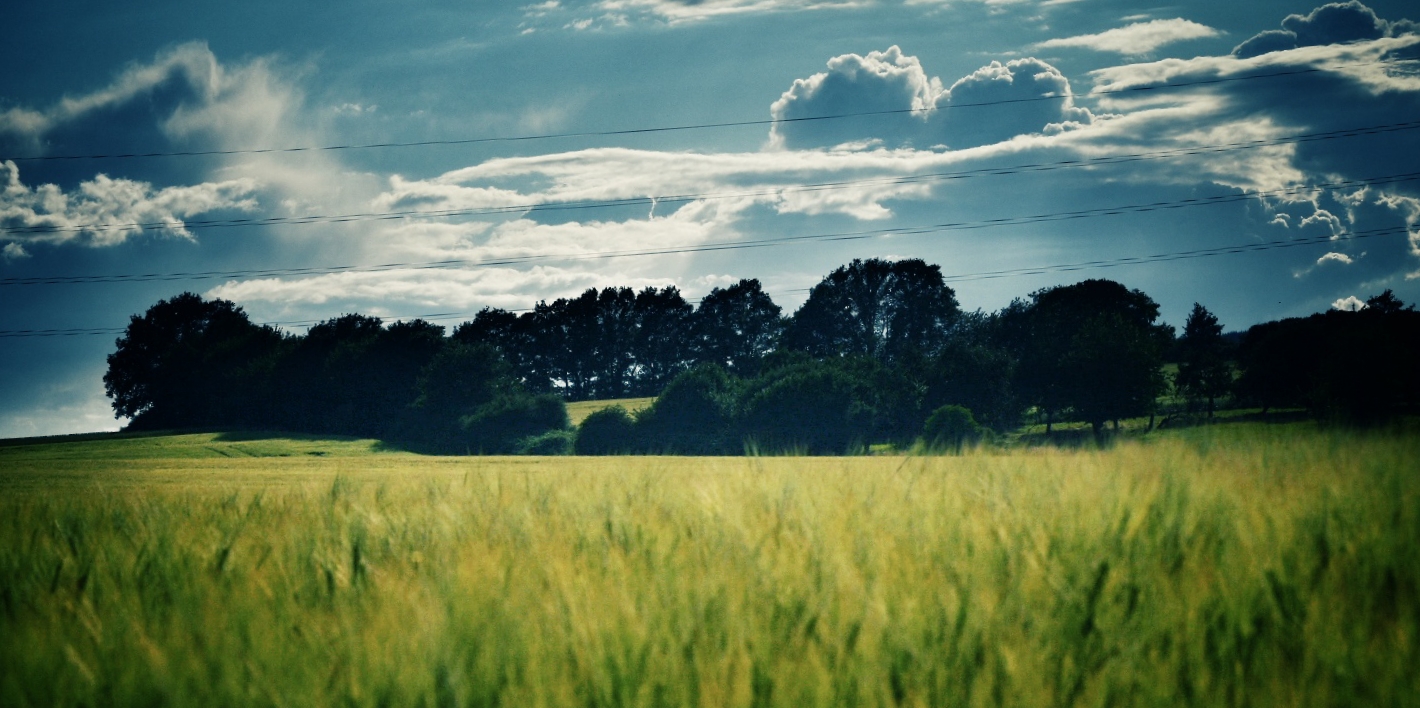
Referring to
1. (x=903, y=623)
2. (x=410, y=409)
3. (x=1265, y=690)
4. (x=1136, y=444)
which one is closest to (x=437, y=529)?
(x=903, y=623)

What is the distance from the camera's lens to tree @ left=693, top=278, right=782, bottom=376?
86375 millimetres

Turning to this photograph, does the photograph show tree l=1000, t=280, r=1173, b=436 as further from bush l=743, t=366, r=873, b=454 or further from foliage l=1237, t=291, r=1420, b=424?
bush l=743, t=366, r=873, b=454

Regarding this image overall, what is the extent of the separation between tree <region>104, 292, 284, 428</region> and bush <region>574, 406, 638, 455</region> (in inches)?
1138

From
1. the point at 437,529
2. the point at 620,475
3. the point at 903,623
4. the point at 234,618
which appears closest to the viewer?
the point at 903,623

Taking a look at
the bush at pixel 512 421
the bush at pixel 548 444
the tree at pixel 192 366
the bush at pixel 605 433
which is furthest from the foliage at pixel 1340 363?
the tree at pixel 192 366

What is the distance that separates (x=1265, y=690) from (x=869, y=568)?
129 centimetres

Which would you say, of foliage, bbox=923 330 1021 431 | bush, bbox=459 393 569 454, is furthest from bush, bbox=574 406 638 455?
foliage, bbox=923 330 1021 431

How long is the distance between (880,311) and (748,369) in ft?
49.7

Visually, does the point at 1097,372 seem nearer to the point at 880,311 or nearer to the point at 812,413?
the point at 812,413

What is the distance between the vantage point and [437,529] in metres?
4.24

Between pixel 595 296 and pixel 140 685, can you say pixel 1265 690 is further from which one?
pixel 595 296

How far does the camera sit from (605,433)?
159 feet

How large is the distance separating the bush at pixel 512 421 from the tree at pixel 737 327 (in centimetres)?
3479

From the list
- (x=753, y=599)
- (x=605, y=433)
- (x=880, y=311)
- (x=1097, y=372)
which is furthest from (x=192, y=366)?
(x=753, y=599)
